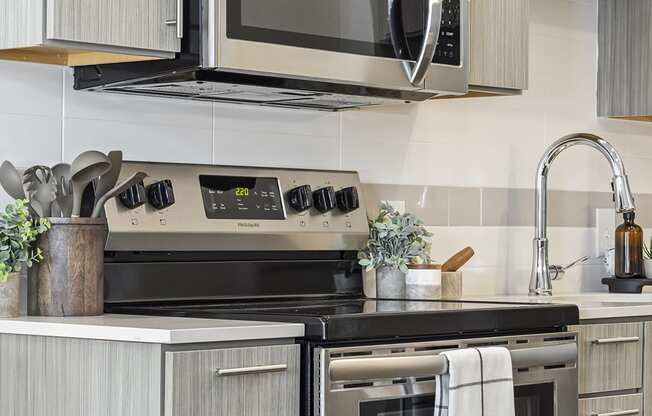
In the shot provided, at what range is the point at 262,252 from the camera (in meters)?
2.62

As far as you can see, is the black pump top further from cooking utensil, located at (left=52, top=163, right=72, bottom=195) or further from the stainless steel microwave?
cooking utensil, located at (left=52, top=163, right=72, bottom=195)

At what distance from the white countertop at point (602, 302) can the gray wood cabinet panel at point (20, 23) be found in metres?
1.29

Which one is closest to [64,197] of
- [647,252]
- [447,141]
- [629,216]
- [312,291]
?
[312,291]

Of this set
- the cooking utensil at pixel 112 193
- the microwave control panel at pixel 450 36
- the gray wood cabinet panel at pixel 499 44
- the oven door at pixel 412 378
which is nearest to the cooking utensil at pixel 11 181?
the cooking utensil at pixel 112 193

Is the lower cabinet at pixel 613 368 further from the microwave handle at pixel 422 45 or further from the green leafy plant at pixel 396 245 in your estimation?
the microwave handle at pixel 422 45

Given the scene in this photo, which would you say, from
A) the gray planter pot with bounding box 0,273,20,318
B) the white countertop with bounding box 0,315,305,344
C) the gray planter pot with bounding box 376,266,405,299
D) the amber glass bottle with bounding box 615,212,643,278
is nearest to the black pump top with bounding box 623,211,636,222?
the amber glass bottle with bounding box 615,212,643,278

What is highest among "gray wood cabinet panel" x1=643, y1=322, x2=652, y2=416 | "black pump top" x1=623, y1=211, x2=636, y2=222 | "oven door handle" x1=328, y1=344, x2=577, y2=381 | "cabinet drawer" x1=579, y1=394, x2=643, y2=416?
"black pump top" x1=623, y1=211, x2=636, y2=222

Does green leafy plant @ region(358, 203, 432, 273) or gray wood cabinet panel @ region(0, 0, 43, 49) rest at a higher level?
gray wood cabinet panel @ region(0, 0, 43, 49)

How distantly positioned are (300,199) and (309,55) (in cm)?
45

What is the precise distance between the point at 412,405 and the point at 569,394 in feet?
1.60

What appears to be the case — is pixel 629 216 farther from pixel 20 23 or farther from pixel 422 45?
pixel 20 23

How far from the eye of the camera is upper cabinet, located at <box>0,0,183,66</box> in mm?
1991

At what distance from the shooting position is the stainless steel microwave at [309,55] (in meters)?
2.16

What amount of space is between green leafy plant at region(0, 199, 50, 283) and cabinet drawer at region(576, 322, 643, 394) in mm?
1229
